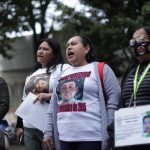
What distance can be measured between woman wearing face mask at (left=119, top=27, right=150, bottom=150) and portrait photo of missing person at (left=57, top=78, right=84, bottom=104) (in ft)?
1.30

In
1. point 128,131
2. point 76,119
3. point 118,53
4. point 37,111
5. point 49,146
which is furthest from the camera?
point 118,53

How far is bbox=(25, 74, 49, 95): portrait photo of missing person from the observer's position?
4742 millimetres

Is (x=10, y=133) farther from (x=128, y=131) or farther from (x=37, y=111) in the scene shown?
(x=128, y=131)

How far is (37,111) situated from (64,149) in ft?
2.57

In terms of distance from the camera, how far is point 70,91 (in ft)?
13.3

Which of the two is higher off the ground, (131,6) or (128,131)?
(131,6)

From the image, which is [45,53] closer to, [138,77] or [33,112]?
[33,112]

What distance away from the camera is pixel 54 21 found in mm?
19453

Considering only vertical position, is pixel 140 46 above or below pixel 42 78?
above

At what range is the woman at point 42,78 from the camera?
4711mm

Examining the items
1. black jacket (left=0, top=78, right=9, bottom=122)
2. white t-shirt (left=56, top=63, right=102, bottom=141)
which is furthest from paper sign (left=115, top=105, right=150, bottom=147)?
black jacket (left=0, top=78, right=9, bottom=122)

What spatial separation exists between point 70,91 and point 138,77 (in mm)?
692

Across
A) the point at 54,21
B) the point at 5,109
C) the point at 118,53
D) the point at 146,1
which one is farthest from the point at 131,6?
the point at 5,109

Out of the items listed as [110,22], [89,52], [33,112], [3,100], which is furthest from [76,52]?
[110,22]
